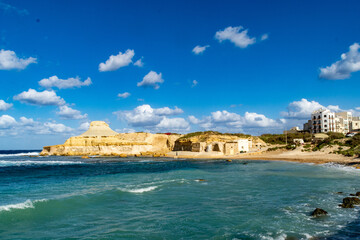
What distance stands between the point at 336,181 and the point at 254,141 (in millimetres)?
54995

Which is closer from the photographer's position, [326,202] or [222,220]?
[222,220]

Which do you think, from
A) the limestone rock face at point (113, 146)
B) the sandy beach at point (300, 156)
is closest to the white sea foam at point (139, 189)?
the sandy beach at point (300, 156)

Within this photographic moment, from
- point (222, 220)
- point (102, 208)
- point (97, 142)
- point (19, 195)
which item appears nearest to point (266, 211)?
point (222, 220)

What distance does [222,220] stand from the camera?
1184cm

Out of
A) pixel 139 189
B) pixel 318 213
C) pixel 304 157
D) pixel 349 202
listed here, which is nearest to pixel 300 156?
pixel 304 157

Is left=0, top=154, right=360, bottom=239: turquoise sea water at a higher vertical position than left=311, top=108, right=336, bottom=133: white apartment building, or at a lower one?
lower

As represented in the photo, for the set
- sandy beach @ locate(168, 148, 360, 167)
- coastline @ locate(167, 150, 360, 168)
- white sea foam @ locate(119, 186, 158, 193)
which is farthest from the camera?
sandy beach @ locate(168, 148, 360, 167)

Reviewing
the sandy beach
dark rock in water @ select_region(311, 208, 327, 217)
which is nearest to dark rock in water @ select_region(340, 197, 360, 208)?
dark rock in water @ select_region(311, 208, 327, 217)

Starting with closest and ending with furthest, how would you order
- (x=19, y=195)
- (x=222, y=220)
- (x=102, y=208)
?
(x=222, y=220) < (x=102, y=208) < (x=19, y=195)

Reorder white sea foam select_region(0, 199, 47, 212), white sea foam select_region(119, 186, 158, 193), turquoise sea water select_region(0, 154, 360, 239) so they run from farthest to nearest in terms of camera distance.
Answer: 1. white sea foam select_region(119, 186, 158, 193)
2. white sea foam select_region(0, 199, 47, 212)
3. turquoise sea water select_region(0, 154, 360, 239)

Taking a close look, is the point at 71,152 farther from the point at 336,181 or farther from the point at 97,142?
the point at 336,181

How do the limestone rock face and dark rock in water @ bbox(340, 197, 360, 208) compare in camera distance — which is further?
the limestone rock face

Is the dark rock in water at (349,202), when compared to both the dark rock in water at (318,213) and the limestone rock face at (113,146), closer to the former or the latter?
the dark rock in water at (318,213)

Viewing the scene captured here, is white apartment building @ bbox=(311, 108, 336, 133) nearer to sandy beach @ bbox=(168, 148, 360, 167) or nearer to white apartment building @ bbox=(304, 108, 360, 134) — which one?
white apartment building @ bbox=(304, 108, 360, 134)
